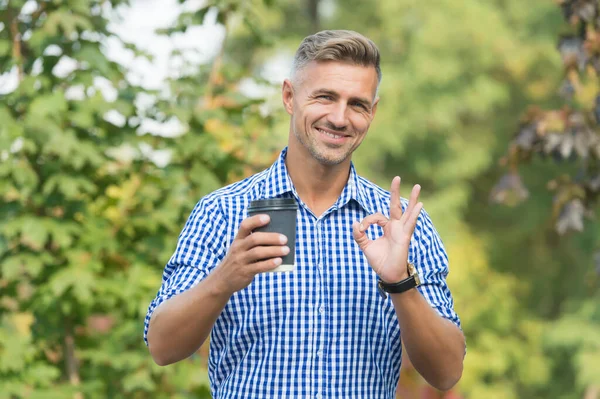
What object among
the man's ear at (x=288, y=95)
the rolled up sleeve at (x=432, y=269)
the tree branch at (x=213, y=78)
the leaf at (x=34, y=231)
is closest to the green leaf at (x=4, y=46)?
the leaf at (x=34, y=231)

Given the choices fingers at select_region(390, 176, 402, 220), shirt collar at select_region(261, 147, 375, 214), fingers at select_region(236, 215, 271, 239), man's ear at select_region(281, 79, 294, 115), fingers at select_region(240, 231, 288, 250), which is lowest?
fingers at select_region(240, 231, 288, 250)

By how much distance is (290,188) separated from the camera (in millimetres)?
2611

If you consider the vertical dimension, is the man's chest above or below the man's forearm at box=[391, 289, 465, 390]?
above

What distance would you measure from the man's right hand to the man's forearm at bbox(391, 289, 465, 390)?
339 mm

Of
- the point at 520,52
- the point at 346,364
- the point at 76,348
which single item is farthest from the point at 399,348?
the point at 520,52

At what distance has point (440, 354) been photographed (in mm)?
2348

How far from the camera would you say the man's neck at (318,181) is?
2588 millimetres

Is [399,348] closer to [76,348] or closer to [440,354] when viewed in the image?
[440,354]

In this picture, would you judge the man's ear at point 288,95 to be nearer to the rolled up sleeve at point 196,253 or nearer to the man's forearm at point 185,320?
the rolled up sleeve at point 196,253

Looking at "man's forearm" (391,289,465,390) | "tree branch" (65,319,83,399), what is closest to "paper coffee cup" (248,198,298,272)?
"man's forearm" (391,289,465,390)

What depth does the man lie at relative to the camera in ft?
7.68

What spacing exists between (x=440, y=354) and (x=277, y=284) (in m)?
0.46

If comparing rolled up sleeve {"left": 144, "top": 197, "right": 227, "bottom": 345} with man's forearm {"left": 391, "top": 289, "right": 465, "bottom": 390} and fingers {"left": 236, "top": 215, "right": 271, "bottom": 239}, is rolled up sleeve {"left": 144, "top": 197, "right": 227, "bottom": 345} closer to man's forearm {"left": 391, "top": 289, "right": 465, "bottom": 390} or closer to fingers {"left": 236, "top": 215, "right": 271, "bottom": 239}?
fingers {"left": 236, "top": 215, "right": 271, "bottom": 239}

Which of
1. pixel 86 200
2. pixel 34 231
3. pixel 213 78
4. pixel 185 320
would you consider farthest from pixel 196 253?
pixel 213 78
